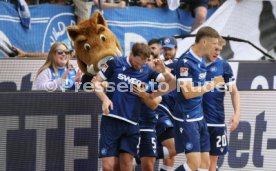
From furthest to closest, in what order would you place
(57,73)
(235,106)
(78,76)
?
(78,76) → (57,73) → (235,106)

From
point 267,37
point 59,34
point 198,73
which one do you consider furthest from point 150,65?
point 267,37

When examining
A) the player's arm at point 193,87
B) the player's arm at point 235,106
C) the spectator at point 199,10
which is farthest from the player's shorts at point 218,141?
the spectator at point 199,10

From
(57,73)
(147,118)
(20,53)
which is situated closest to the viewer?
(147,118)

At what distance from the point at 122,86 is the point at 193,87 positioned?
31.5 inches

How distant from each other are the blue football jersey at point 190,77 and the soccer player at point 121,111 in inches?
8.7

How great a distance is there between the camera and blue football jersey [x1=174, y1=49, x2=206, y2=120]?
32.5 feet

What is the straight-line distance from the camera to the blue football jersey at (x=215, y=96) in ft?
34.6

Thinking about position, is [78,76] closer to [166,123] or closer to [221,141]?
[166,123]

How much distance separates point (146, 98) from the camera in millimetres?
10000

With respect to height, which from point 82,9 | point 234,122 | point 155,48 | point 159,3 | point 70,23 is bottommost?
point 234,122

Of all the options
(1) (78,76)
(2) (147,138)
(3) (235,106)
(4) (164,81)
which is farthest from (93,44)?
(3) (235,106)

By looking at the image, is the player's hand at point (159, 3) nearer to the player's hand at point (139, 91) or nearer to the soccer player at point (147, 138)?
the soccer player at point (147, 138)

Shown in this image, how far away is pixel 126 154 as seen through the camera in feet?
32.5

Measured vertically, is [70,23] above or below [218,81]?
above
